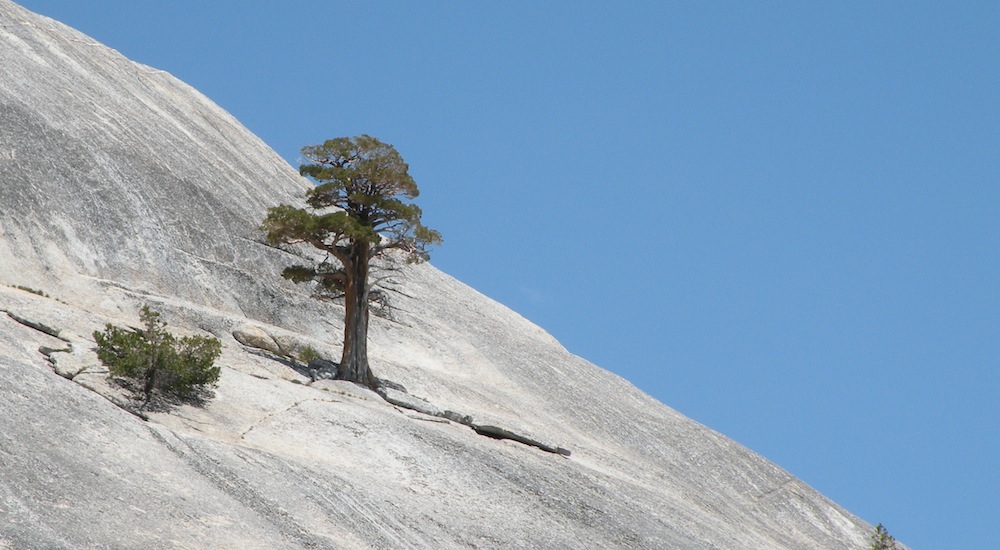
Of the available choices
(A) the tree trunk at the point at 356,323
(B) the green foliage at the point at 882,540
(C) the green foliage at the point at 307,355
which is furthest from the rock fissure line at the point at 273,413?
(B) the green foliage at the point at 882,540

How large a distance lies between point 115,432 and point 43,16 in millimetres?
31241

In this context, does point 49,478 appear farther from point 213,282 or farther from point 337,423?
point 213,282

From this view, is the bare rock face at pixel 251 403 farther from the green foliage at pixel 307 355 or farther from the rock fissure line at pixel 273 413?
the green foliage at pixel 307 355

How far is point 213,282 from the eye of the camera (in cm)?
3675

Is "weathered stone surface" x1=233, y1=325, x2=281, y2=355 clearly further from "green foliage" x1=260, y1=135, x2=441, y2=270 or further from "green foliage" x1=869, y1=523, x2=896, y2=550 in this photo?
"green foliage" x1=869, y1=523, x2=896, y2=550

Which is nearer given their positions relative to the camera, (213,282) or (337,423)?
(337,423)

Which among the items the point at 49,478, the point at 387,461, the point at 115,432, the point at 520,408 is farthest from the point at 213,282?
the point at 49,478

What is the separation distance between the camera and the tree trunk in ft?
113

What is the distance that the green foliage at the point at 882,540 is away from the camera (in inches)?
1451

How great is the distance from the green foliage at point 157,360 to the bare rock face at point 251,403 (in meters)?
0.48

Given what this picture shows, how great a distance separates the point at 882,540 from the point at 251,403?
1964 cm

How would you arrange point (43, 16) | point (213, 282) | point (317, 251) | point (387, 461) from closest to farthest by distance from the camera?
point (387, 461) < point (213, 282) < point (317, 251) < point (43, 16)

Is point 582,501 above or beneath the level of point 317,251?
beneath

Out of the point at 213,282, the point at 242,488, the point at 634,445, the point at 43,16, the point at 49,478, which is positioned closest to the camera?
the point at 49,478
